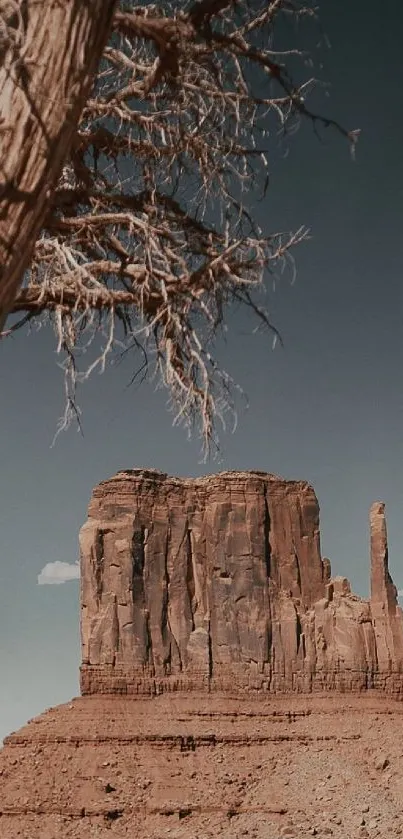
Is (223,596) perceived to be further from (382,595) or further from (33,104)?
(33,104)

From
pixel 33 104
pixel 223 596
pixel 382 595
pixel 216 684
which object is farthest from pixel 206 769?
pixel 33 104

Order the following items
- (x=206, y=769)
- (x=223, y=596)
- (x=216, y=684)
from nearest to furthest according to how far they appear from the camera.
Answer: (x=206, y=769)
(x=216, y=684)
(x=223, y=596)

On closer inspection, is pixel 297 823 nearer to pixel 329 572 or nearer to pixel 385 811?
pixel 385 811

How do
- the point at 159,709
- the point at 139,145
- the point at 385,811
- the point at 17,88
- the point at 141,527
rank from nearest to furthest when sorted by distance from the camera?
the point at 17,88, the point at 139,145, the point at 385,811, the point at 159,709, the point at 141,527

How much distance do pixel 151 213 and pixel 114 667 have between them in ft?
208

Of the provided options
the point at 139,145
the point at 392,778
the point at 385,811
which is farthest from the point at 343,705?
the point at 139,145

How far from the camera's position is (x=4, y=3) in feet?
8.87

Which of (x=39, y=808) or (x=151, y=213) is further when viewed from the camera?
(x=39, y=808)

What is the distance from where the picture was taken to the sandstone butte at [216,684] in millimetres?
58250

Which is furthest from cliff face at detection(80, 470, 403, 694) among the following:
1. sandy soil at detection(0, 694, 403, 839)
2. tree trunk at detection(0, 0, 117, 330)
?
tree trunk at detection(0, 0, 117, 330)

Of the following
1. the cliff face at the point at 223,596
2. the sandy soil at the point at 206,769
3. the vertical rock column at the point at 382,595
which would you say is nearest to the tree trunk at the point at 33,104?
the sandy soil at the point at 206,769

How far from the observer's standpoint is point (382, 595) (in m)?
71.2

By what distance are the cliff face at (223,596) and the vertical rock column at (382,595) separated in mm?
82

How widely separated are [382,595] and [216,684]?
12.0 metres
